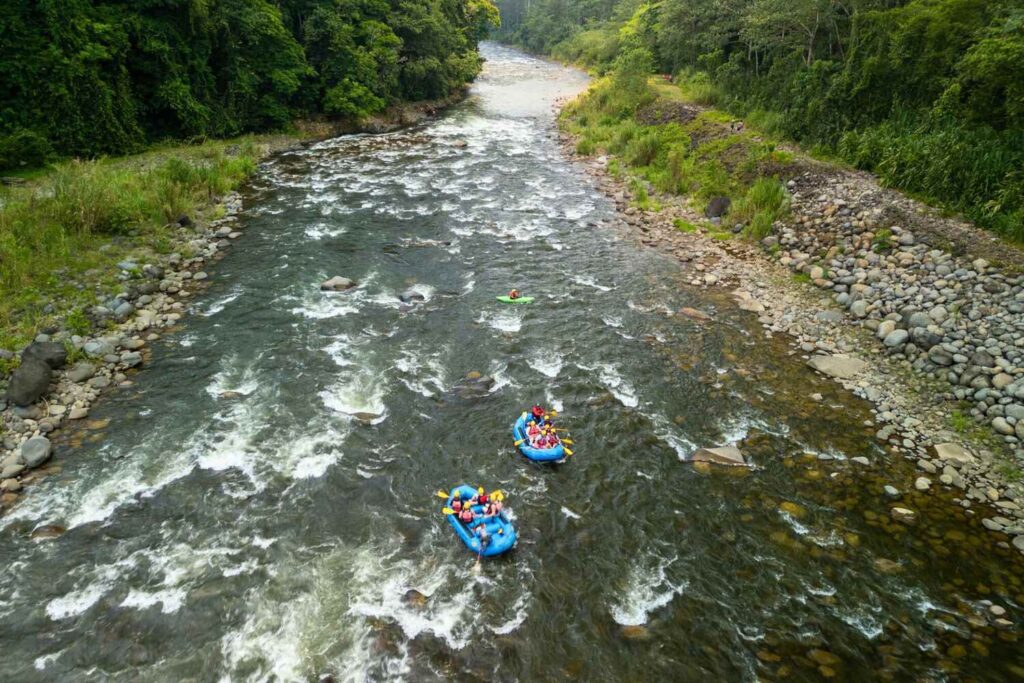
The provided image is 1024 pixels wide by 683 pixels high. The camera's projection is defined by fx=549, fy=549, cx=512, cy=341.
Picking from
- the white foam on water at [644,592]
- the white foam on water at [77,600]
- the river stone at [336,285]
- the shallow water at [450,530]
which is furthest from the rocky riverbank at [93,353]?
the white foam on water at [644,592]

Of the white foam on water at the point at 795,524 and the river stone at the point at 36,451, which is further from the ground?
the river stone at the point at 36,451

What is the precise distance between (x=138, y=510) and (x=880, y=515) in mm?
14279

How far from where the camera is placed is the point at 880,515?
35.1 feet

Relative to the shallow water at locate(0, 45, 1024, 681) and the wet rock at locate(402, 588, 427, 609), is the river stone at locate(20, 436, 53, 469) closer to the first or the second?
the shallow water at locate(0, 45, 1024, 681)

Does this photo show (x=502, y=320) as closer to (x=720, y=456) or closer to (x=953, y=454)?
(x=720, y=456)

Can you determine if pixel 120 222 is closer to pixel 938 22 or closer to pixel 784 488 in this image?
pixel 784 488

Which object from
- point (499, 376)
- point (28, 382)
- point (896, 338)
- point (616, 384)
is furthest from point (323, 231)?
point (896, 338)

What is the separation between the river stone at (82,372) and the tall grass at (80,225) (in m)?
1.62

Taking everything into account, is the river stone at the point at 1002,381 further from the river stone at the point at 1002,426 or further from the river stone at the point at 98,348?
the river stone at the point at 98,348

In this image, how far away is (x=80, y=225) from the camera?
18250 millimetres

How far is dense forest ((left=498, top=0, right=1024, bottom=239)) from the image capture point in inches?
668

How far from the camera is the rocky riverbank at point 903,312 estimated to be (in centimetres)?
1173

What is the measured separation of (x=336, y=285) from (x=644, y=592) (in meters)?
13.8

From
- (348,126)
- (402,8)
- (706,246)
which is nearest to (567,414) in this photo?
(706,246)
